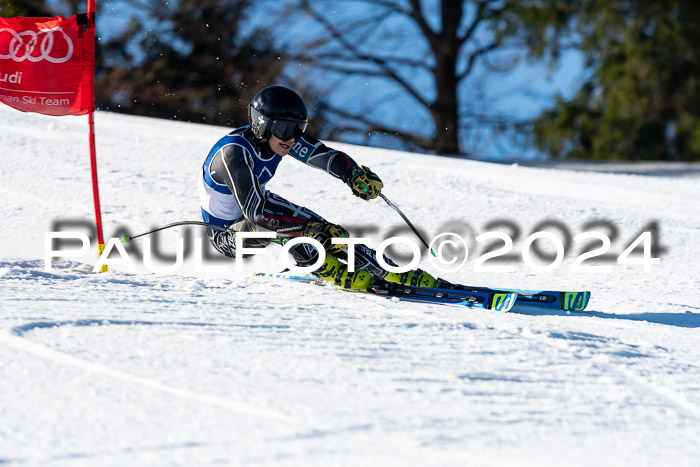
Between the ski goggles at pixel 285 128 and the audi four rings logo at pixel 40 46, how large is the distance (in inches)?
59.1

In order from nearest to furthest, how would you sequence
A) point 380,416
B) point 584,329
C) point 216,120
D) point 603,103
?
point 380,416 < point 584,329 < point 216,120 < point 603,103

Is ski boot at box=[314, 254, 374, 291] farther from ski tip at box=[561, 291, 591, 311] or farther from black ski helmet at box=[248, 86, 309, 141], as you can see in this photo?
ski tip at box=[561, 291, 591, 311]

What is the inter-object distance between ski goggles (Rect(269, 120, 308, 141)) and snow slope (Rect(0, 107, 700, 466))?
2.90 ft

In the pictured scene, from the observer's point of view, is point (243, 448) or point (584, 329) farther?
point (584, 329)

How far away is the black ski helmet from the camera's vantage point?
205 inches

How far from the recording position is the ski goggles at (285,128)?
17.1 feet

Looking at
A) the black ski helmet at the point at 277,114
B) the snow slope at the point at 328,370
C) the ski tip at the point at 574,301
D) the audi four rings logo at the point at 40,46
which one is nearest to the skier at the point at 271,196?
the black ski helmet at the point at 277,114

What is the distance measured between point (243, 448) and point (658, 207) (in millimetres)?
6822

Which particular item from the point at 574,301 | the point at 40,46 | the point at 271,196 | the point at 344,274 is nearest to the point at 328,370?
the point at 344,274

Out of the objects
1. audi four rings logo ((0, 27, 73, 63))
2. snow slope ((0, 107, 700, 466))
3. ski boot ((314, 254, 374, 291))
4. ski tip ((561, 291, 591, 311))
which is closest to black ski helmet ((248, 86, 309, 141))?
ski boot ((314, 254, 374, 291))

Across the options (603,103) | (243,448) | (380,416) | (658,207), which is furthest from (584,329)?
Result: (603,103)

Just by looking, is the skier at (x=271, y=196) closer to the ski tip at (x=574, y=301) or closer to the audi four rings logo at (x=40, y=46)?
the ski tip at (x=574, y=301)

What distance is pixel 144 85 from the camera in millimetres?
21922

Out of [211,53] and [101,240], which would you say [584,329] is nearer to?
[101,240]
